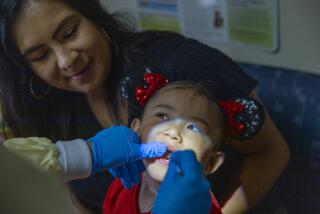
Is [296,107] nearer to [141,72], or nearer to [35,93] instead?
[141,72]

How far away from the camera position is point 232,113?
0.76 m

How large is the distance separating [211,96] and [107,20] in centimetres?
30

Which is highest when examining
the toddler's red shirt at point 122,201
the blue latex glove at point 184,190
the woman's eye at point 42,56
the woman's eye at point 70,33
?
the woman's eye at point 70,33

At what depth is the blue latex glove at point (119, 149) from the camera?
26.3 inches

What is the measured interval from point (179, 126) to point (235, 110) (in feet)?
0.35

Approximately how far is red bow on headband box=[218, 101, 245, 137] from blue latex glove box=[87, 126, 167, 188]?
133 millimetres

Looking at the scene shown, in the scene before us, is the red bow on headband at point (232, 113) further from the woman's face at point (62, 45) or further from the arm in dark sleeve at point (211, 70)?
the woman's face at point (62, 45)

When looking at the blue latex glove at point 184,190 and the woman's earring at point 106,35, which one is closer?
the blue latex glove at point 184,190

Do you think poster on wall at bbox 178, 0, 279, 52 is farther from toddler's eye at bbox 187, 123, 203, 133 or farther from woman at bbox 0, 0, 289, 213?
toddler's eye at bbox 187, 123, 203, 133

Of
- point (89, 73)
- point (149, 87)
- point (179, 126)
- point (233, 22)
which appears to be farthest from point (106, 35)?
point (233, 22)

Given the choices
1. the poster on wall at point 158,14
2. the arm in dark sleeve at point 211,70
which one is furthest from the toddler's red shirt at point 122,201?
the poster on wall at point 158,14

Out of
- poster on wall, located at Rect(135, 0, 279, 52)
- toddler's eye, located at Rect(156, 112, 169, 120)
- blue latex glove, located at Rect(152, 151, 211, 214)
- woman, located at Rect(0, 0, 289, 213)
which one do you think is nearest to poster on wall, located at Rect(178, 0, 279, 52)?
poster on wall, located at Rect(135, 0, 279, 52)

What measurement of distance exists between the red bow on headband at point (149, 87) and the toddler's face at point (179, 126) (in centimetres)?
1

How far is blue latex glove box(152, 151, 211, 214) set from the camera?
55 cm
